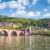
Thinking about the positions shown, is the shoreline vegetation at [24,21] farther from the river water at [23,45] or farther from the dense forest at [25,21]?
the river water at [23,45]

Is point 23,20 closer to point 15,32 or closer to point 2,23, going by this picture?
point 2,23

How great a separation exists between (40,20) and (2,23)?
33.3ft

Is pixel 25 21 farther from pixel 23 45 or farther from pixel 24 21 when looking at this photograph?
pixel 23 45

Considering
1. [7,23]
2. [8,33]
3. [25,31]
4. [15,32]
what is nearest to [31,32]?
[25,31]

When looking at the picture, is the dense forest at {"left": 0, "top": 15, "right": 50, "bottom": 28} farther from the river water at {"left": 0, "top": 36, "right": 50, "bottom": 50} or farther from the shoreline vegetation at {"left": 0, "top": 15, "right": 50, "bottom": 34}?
the river water at {"left": 0, "top": 36, "right": 50, "bottom": 50}

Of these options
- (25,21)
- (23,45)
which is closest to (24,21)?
(25,21)

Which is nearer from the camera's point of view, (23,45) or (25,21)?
(23,45)

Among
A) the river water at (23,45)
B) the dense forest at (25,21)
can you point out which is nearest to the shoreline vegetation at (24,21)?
the dense forest at (25,21)

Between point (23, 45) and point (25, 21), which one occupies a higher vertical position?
point (25, 21)

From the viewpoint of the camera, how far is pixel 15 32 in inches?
1033

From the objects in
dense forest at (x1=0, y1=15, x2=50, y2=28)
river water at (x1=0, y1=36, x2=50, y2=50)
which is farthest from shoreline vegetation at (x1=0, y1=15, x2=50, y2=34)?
river water at (x1=0, y1=36, x2=50, y2=50)

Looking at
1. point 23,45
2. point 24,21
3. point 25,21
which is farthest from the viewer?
point 24,21

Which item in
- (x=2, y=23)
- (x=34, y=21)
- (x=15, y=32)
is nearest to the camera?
(x=15, y=32)

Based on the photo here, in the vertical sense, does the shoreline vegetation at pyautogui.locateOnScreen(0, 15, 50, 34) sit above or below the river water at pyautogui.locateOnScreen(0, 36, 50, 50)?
above
